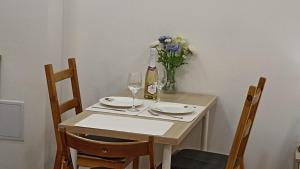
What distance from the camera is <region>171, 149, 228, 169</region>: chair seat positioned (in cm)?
277

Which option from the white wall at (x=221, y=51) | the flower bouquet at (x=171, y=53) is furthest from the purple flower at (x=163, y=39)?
the white wall at (x=221, y=51)

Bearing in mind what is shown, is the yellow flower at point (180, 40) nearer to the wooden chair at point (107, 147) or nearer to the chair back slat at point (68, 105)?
the chair back slat at point (68, 105)

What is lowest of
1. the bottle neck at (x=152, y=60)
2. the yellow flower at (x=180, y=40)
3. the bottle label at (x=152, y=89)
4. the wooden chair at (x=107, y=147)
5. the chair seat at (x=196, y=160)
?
the chair seat at (x=196, y=160)

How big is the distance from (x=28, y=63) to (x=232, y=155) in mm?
1574

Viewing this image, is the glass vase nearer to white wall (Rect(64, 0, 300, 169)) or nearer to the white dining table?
white wall (Rect(64, 0, 300, 169))

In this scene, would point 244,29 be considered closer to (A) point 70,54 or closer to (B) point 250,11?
(B) point 250,11

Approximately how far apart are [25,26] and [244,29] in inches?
55.8

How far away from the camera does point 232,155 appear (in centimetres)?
242

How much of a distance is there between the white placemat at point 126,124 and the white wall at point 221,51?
2.84 ft

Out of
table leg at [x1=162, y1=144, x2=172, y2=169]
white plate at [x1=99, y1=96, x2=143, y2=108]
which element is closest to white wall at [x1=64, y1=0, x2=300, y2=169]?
white plate at [x1=99, y1=96, x2=143, y2=108]

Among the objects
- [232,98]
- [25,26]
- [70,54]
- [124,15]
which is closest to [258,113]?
[232,98]

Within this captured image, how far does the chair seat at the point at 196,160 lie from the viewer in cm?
277

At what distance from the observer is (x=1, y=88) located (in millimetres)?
3348

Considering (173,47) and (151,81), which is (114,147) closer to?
(151,81)
